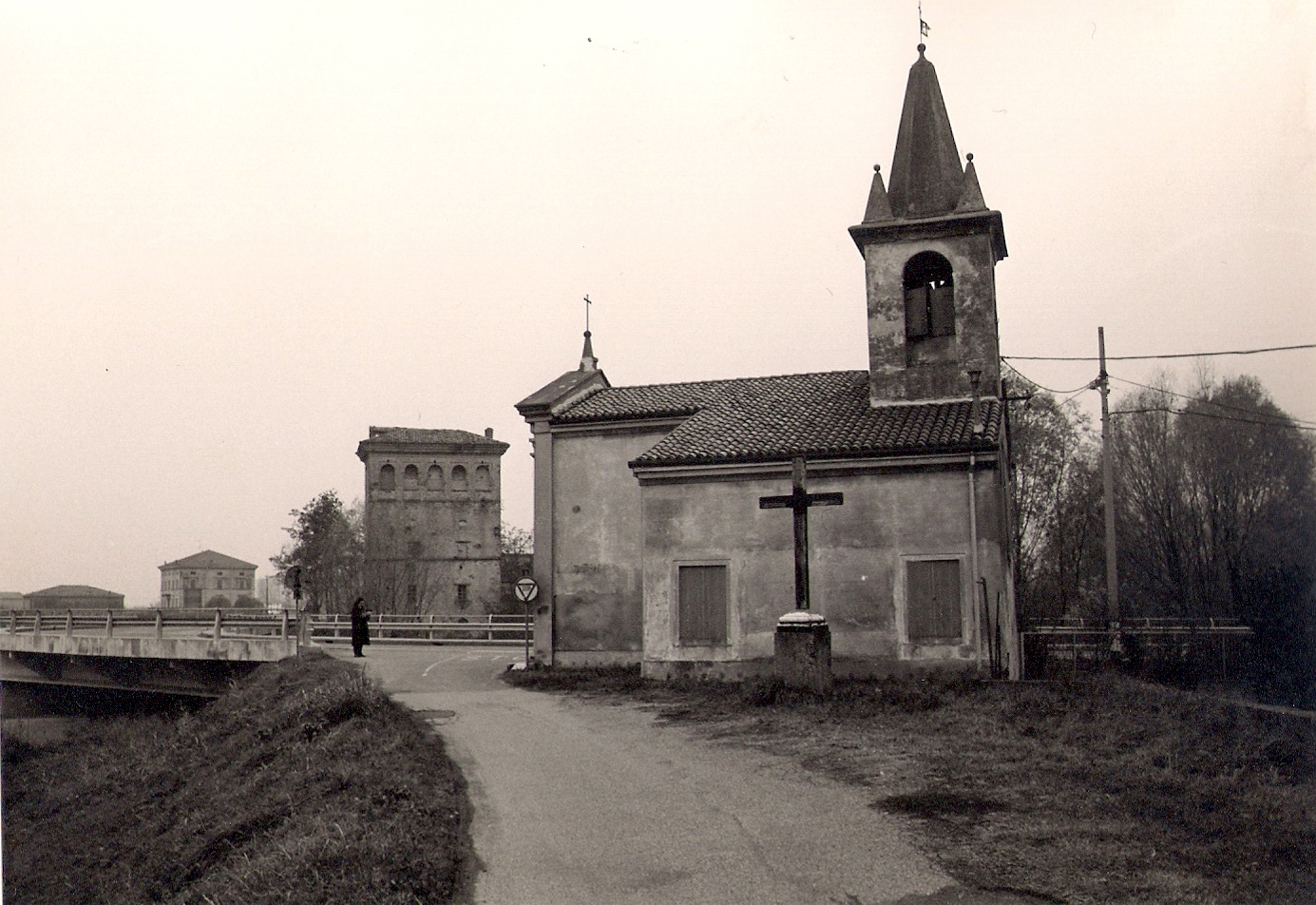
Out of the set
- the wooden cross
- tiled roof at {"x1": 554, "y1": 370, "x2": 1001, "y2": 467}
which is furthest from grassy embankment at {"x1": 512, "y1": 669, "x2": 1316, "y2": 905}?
tiled roof at {"x1": 554, "y1": 370, "x2": 1001, "y2": 467}

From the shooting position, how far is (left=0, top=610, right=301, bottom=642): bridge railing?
28.5m

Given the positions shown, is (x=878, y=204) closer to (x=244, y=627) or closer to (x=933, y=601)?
(x=933, y=601)

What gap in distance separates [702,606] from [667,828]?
34.0ft

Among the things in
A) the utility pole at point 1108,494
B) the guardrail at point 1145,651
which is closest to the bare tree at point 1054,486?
the utility pole at point 1108,494

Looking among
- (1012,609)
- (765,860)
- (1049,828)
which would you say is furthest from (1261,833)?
(1012,609)

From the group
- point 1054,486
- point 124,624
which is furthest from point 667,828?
point 1054,486

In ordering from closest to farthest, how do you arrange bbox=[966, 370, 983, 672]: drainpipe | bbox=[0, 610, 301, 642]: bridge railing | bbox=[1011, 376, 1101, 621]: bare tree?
bbox=[966, 370, 983, 672]: drainpipe < bbox=[0, 610, 301, 642]: bridge railing < bbox=[1011, 376, 1101, 621]: bare tree

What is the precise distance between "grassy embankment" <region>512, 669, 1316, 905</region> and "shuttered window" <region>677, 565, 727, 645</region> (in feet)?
7.72

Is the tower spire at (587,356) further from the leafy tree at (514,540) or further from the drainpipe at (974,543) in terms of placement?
the leafy tree at (514,540)

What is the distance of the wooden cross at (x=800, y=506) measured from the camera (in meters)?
15.6

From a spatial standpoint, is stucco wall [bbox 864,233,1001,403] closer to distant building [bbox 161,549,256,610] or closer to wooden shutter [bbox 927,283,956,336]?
wooden shutter [bbox 927,283,956,336]

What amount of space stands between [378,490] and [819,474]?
47.7m

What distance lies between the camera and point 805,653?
15.2 meters

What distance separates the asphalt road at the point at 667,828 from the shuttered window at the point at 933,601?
604 cm
